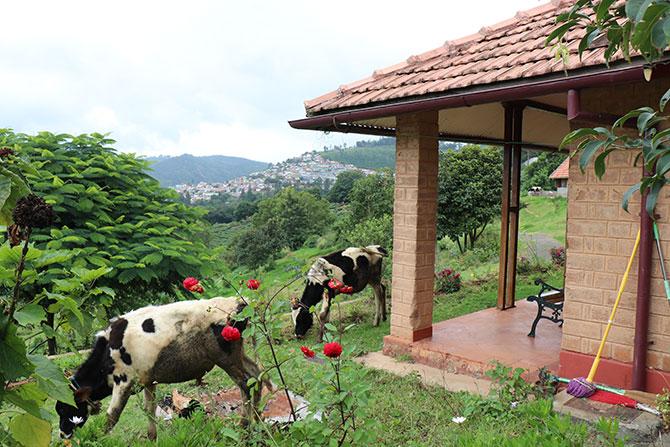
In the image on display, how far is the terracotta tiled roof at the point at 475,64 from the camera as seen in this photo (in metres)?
5.11

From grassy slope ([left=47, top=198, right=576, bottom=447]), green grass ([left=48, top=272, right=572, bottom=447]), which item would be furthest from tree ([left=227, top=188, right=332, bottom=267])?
green grass ([left=48, top=272, right=572, bottom=447])

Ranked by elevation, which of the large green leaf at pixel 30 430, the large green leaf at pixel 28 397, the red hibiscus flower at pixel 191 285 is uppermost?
the red hibiscus flower at pixel 191 285

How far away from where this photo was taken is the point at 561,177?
3272 centimetres

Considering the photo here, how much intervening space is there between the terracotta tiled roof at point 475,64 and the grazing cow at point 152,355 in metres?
3.06

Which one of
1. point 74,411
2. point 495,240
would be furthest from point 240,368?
point 495,240

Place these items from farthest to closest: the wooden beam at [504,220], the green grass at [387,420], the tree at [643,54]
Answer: the wooden beam at [504,220] → the green grass at [387,420] → the tree at [643,54]

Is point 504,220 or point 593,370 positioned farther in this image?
point 504,220

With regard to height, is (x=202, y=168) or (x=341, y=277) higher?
(x=202, y=168)

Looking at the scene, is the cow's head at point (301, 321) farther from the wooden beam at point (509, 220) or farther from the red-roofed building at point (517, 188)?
the wooden beam at point (509, 220)

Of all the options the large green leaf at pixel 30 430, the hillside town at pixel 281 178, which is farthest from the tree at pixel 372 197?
the hillside town at pixel 281 178

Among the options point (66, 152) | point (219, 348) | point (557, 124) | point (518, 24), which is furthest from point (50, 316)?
point (557, 124)

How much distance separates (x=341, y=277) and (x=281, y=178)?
82.9 m

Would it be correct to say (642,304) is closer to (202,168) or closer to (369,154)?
(369,154)

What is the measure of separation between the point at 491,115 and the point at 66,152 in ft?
22.8
